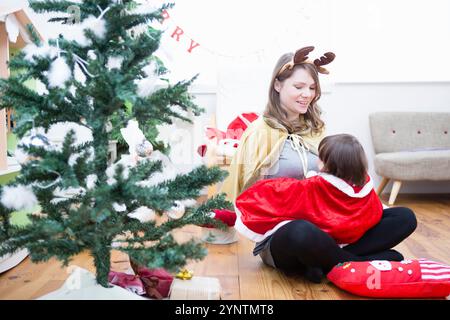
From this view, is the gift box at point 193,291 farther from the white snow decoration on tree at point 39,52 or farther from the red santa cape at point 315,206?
the white snow decoration on tree at point 39,52

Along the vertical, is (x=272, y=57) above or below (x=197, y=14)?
below

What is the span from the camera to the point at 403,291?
4.21 feet

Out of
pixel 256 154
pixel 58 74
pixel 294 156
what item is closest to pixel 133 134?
pixel 58 74

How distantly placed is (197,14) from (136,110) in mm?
2108

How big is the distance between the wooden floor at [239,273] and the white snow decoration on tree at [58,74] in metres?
0.64

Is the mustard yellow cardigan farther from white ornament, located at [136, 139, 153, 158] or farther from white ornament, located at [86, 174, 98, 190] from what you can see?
white ornament, located at [86, 174, 98, 190]

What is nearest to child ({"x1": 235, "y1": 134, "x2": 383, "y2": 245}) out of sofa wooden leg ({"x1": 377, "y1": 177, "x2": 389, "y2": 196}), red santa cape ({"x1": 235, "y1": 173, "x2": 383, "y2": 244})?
red santa cape ({"x1": 235, "y1": 173, "x2": 383, "y2": 244})

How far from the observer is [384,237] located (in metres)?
1.48

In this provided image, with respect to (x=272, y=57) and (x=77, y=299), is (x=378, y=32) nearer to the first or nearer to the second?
(x=272, y=57)

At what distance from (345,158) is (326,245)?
26cm

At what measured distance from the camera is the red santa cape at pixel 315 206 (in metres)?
1.38

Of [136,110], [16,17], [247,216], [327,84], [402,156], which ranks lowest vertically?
[402,156]

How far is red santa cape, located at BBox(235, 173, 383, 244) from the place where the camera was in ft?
4.54
